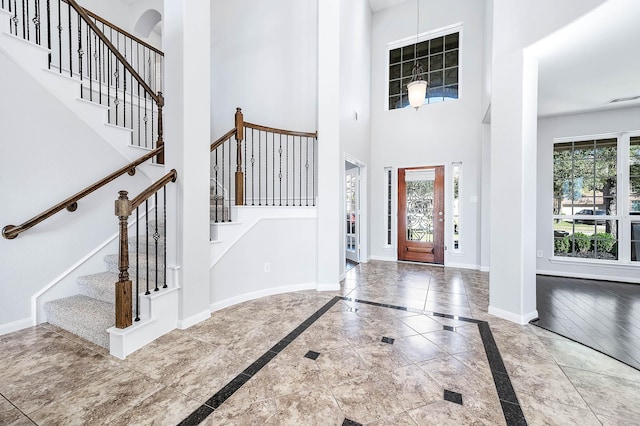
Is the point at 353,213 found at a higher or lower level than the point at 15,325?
higher

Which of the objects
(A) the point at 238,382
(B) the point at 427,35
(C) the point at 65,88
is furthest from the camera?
(B) the point at 427,35

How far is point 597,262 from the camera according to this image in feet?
14.9

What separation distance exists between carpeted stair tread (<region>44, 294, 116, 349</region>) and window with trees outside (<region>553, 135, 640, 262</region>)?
657 centimetres

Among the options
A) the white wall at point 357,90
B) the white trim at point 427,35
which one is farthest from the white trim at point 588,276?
the white trim at point 427,35

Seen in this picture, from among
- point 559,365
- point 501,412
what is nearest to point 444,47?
point 559,365

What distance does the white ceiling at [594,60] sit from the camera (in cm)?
231

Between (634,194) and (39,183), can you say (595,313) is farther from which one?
(39,183)

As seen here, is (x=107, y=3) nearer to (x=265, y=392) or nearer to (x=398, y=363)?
(x=265, y=392)

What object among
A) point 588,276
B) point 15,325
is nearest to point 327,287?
point 15,325

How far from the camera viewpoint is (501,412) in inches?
63.4

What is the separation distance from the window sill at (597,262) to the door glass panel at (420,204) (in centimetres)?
212

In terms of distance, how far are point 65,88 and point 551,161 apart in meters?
7.06

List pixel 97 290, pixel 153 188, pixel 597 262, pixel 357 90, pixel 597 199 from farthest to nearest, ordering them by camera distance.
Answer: pixel 357 90 < pixel 597 199 < pixel 597 262 < pixel 97 290 < pixel 153 188

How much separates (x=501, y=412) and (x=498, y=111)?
2888 millimetres
